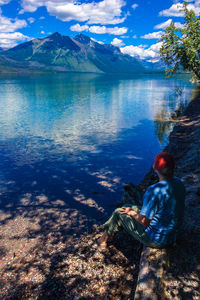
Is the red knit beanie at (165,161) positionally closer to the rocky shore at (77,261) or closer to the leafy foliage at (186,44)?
the rocky shore at (77,261)

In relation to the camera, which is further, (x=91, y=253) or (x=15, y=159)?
(x=15, y=159)

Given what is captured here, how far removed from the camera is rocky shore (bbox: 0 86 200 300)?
5.68 meters

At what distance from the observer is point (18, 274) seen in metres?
7.56

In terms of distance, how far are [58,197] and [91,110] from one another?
34.2m

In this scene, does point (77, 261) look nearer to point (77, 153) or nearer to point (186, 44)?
point (77, 153)

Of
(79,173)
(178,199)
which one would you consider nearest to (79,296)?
(178,199)

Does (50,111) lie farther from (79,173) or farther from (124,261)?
(124,261)

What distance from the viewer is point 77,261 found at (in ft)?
24.3

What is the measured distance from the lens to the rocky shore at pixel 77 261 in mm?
5677

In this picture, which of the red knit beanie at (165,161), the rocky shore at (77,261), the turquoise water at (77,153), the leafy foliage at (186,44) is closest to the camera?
the red knit beanie at (165,161)

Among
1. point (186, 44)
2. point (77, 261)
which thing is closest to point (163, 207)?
point (77, 261)

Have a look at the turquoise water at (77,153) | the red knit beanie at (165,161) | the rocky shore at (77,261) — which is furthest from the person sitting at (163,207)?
the turquoise water at (77,153)

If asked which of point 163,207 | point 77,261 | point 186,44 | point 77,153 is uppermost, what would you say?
point 186,44

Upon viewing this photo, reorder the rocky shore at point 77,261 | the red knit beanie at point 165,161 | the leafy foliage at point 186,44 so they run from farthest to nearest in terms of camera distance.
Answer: the leafy foliage at point 186,44 → the rocky shore at point 77,261 → the red knit beanie at point 165,161
